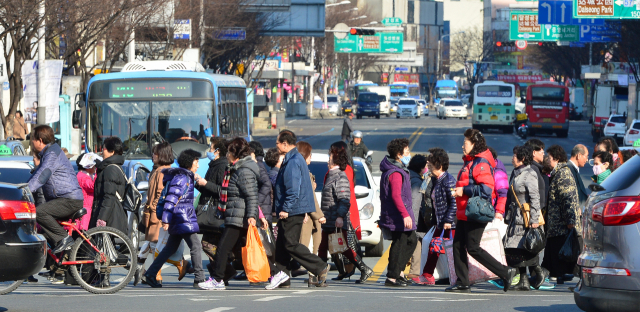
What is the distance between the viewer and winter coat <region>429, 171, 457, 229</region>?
8914mm

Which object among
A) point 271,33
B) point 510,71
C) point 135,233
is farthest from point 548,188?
point 510,71

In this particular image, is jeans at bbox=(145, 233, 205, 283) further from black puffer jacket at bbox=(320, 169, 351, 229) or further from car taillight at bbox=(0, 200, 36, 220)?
car taillight at bbox=(0, 200, 36, 220)

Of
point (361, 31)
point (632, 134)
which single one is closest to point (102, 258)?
point (632, 134)

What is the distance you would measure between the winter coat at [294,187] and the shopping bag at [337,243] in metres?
0.62

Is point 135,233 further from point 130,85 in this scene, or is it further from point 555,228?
point 555,228

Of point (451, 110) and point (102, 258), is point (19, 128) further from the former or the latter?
point (451, 110)

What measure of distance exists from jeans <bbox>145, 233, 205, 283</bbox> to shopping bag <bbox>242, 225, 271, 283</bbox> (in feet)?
1.76

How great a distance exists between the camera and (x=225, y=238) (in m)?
8.91

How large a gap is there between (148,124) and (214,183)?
28.8 feet

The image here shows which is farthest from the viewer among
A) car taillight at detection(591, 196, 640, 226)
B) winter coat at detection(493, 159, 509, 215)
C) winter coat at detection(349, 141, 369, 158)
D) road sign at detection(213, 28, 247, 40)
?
road sign at detection(213, 28, 247, 40)

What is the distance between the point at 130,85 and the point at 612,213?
43.7 feet

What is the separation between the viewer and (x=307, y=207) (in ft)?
29.3

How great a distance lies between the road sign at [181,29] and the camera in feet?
111

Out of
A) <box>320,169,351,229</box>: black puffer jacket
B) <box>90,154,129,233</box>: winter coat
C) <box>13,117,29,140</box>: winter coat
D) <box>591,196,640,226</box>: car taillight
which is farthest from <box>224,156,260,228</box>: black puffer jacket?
<box>13,117,29,140</box>: winter coat
